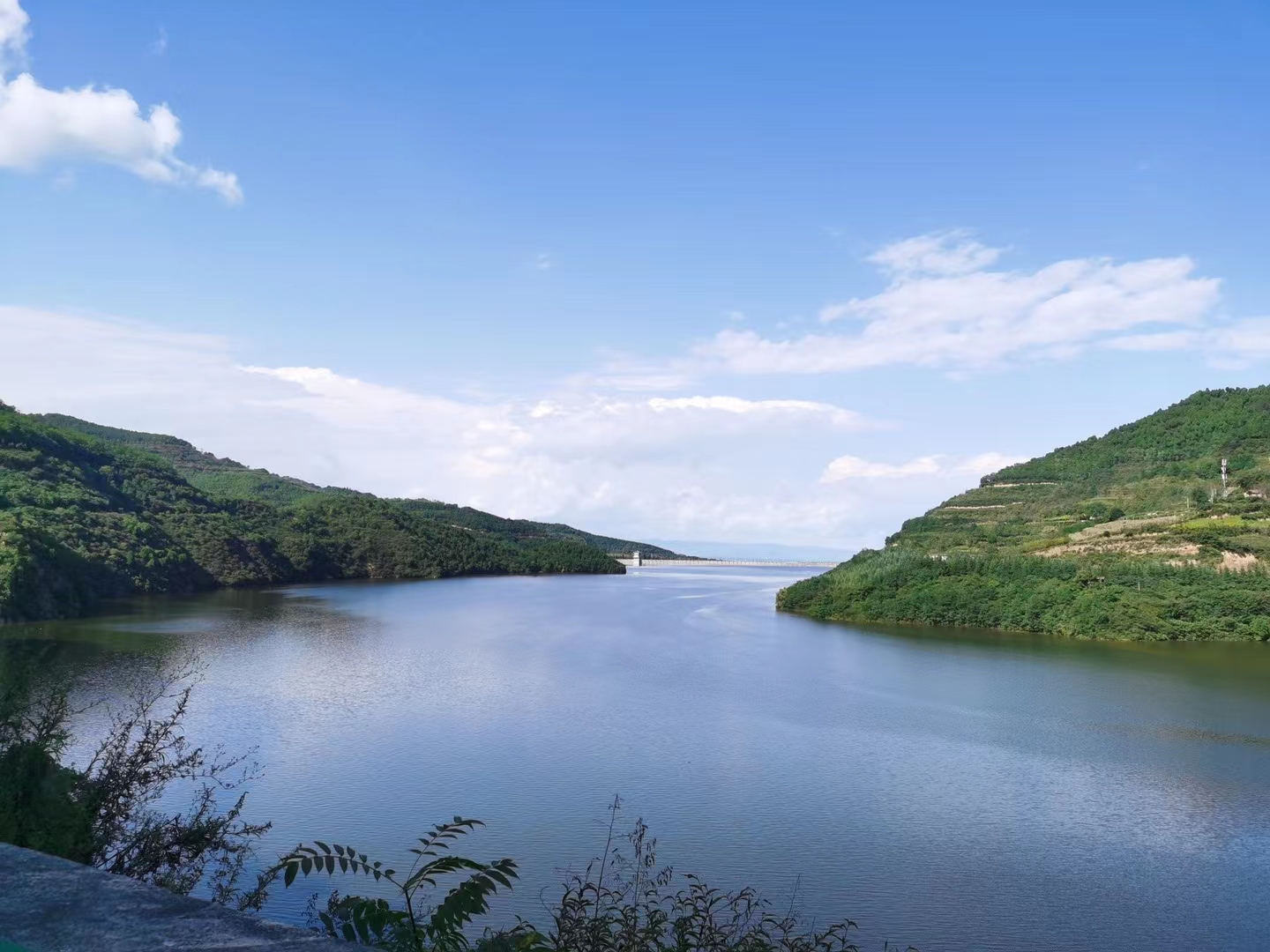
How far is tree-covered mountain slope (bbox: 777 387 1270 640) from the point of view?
112ft

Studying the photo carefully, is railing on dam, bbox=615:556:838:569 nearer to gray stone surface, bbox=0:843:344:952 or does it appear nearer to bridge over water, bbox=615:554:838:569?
bridge over water, bbox=615:554:838:569

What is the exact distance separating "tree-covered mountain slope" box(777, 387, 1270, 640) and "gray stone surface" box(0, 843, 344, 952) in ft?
124

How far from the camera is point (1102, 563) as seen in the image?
37.8 m

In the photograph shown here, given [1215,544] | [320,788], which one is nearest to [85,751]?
[320,788]

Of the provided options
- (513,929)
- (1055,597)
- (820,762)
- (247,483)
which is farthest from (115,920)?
(247,483)

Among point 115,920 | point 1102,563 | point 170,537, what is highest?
point 1102,563

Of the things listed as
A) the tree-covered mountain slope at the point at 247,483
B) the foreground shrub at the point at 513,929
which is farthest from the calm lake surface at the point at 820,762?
the tree-covered mountain slope at the point at 247,483

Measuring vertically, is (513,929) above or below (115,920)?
below

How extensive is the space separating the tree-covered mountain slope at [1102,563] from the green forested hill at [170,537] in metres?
34.3

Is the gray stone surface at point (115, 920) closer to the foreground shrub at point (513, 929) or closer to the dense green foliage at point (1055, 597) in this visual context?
the foreground shrub at point (513, 929)

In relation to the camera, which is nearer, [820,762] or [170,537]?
[820,762]

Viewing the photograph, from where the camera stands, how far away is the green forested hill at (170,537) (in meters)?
39.0

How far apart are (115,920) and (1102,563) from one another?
41.5 meters

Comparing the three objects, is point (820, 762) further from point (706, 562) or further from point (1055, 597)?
point (706, 562)
